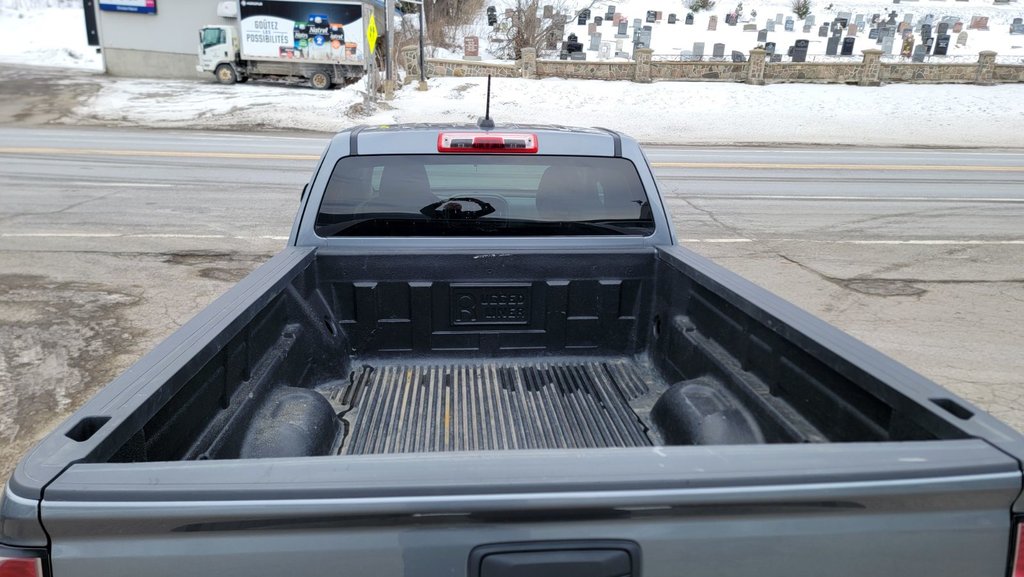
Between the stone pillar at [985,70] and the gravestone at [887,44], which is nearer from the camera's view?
the stone pillar at [985,70]

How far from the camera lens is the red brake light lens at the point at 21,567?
52.7 inches

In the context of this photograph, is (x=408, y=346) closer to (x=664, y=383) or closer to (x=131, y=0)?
(x=664, y=383)

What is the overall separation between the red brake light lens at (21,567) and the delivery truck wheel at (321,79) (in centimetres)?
3131

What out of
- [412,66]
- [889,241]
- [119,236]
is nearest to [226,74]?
[412,66]

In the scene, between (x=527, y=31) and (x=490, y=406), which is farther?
(x=527, y=31)

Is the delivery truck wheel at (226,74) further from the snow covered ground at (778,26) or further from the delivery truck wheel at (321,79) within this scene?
the snow covered ground at (778,26)

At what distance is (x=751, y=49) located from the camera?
32281 millimetres

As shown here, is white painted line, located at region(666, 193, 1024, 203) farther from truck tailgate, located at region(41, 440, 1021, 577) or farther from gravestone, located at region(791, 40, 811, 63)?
gravestone, located at region(791, 40, 811, 63)

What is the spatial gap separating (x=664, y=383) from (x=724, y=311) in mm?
705

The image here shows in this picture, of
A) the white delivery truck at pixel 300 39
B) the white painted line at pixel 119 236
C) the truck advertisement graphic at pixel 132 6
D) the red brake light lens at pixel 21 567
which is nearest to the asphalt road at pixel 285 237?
the white painted line at pixel 119 236

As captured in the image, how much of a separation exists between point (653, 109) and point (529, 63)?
22.5 feet

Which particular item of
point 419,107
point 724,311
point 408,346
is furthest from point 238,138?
point 724,311

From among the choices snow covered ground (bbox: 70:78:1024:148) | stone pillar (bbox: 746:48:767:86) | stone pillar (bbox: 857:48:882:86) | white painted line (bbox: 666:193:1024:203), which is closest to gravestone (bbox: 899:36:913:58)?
snow covered ground (bbox: 70:78:1024:148)

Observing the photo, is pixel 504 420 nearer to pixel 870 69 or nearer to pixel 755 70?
pixel 755 70
